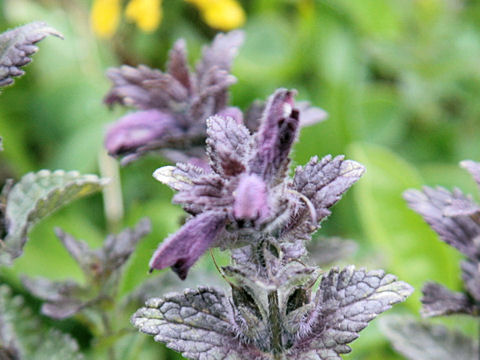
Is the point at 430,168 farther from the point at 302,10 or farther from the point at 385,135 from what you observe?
the point at 302,10

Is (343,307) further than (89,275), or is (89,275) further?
(89,275)

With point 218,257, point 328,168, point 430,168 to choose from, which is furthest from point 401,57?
point 328,168

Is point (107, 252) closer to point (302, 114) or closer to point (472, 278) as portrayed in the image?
point (302, 114)

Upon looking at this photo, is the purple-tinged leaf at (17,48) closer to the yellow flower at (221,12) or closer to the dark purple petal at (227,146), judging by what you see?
the dark purple petal at (227,146)

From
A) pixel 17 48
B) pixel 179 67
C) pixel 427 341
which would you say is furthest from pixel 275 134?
pixel 427 341

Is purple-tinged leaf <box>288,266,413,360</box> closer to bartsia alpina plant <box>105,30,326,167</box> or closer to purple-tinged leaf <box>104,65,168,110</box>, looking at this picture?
bartsia alpina plant <box>105,30,326,167</box>
